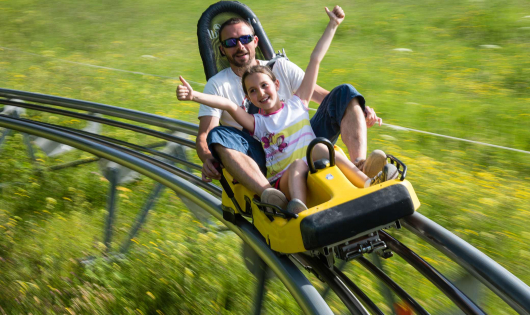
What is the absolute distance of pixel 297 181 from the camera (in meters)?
2.66

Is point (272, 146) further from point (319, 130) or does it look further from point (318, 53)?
point (318, 53)

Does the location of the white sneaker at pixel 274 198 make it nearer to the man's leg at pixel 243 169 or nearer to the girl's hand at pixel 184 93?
the man's leg at pixel 243 169

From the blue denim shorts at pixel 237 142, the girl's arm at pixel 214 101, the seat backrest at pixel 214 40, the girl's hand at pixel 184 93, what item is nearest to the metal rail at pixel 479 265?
the blue denim shorts at pixel 237 142

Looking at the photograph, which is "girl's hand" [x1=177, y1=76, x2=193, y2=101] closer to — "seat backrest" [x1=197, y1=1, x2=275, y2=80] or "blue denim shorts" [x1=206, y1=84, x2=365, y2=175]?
"blue denim shorts" [x1=206, y1=84, x2=365, y2=175]

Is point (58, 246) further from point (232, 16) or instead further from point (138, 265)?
point (232, 16)

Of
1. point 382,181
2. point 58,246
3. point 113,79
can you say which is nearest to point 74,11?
point 113,79

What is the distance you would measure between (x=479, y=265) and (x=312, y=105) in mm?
6422

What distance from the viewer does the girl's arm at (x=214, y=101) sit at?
2908 mm

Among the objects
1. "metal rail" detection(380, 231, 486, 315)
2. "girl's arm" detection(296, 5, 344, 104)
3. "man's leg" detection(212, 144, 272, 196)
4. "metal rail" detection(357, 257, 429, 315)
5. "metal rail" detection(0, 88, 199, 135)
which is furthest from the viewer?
"metal rail" detection(0, 88, 199, 135)

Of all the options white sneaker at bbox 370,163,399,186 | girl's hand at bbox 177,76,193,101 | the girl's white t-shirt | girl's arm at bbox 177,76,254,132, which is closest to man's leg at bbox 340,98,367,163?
the girl's white t-shirt

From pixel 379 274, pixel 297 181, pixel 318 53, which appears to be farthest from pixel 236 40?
pixel 379 274

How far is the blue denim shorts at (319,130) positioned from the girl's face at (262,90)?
217mm

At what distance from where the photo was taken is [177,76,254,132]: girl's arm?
291 centimetres

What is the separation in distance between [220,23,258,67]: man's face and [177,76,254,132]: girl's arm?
0.76m
